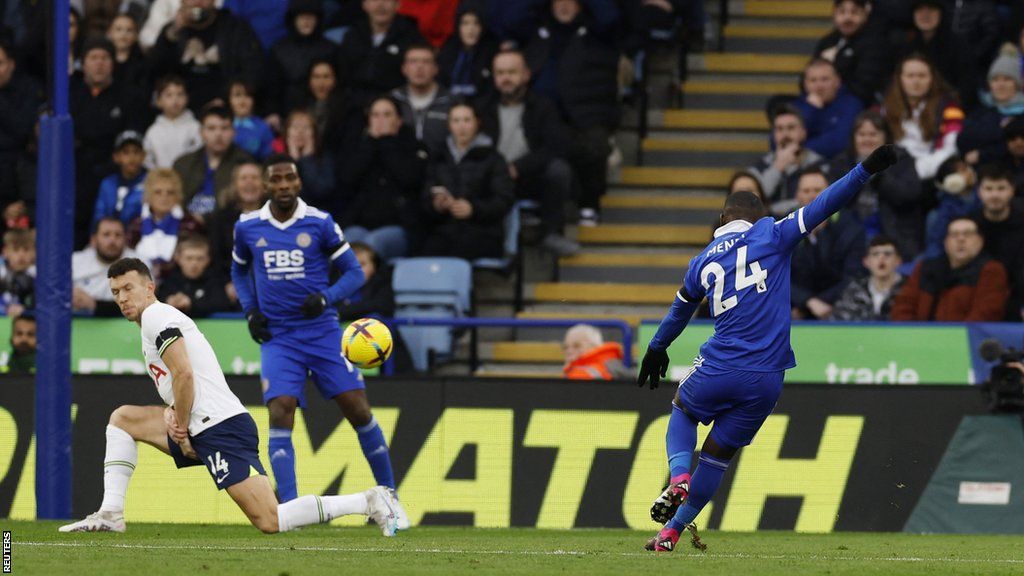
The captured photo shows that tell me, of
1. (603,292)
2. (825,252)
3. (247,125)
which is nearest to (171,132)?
(247,125)

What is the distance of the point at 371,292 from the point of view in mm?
15195

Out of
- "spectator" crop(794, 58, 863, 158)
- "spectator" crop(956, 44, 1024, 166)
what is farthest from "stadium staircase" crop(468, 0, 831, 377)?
"spectator" crop(956, 44, 1024, 166)

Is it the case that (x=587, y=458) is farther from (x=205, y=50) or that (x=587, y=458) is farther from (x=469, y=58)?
(x=205, y=50)

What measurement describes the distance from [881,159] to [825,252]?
5.95 meters

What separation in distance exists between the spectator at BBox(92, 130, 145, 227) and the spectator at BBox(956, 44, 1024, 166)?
746 centimetres

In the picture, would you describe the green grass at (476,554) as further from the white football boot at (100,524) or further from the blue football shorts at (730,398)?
the blue football shorts at (730,398)

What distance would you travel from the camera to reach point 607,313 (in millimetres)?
16562

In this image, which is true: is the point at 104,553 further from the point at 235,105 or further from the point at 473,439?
the point at 235,105

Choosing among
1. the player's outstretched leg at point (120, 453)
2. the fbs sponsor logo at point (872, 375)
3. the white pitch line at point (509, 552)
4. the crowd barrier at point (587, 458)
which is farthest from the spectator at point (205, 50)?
the white pitch line at point (509, 552)

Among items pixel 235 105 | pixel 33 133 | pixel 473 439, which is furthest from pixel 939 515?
pixel 33 133

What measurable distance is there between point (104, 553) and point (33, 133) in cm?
966

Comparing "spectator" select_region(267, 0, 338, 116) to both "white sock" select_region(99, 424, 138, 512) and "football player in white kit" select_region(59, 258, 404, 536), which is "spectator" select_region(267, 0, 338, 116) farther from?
"football player in white kit" select_region(59, 258, 404, 536)

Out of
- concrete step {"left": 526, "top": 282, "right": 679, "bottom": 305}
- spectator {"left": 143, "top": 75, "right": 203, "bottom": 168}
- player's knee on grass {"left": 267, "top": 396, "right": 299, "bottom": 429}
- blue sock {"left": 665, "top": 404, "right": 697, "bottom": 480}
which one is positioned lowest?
player's knee on grass {"left": 267, "top": 396, "right": 299, "bottom": 429}

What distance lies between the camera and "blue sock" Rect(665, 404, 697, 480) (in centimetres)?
984
